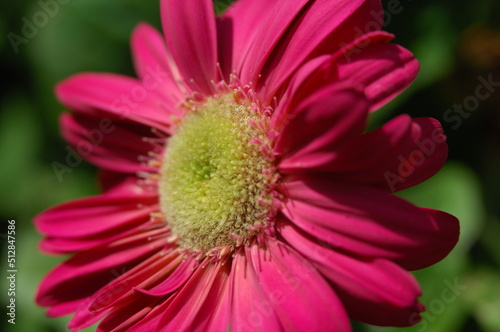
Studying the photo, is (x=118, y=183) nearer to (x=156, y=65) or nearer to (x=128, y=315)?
(x=156, y=65)

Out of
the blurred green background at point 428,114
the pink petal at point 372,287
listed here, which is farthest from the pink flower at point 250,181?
the blurred green background at point 428,114

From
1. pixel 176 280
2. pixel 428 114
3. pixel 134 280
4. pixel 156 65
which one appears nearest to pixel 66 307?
pixel 134 280

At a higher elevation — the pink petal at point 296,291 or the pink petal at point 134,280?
the pink petal at point 134,280

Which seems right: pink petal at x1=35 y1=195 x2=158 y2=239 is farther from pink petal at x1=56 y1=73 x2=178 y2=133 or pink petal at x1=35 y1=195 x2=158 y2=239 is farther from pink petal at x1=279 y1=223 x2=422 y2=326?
pink petal at x1=279 y1=223 x2=422 y2=326

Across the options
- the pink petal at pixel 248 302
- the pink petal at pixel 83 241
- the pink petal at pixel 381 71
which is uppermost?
the pink petal at pixel 83 241

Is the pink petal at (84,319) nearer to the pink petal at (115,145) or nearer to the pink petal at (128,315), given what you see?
the pink petal at (128,315)

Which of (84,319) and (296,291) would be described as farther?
(84,319)

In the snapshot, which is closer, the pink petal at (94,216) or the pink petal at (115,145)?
the pink petal at (94,216)
